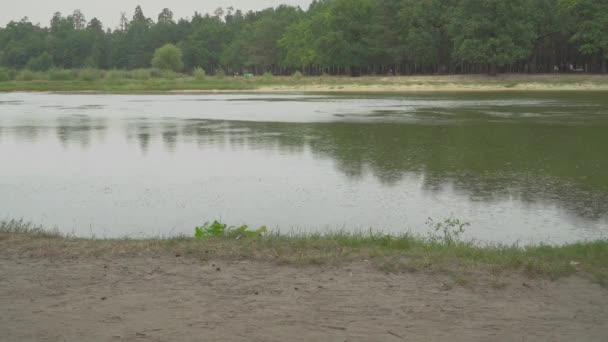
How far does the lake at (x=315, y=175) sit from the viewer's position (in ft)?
35.0

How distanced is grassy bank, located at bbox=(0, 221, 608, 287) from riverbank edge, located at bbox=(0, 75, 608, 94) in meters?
51.4

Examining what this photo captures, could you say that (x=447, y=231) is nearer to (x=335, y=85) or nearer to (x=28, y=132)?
(x=28, y=132)

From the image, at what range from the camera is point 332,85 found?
65.7m

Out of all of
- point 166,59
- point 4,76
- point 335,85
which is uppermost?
point 166,59

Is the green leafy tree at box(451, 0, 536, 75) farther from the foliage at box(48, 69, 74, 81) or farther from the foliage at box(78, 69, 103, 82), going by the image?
the foliage at box(48, 69, 74, 81)

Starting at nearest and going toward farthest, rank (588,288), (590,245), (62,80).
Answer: (588,288), (590,245), (62,80)

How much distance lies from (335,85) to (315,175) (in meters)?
51.5

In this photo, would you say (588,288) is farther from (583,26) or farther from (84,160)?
(583,26)

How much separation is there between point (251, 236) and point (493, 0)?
69167 mm

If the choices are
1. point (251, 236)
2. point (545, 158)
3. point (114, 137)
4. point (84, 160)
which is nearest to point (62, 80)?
point (114, 137)

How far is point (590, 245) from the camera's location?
7.60 meters

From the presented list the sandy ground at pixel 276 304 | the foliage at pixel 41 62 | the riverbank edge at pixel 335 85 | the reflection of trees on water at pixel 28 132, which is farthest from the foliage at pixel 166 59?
the sandy ground at pixel 276 304

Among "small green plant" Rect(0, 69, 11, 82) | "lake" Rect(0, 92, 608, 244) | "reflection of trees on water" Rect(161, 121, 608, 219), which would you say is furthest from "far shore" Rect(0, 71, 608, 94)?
"reflection of trees on water" Rect(161, 121, 608, 219)

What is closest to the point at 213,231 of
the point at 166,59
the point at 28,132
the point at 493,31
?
the point at 28,132
